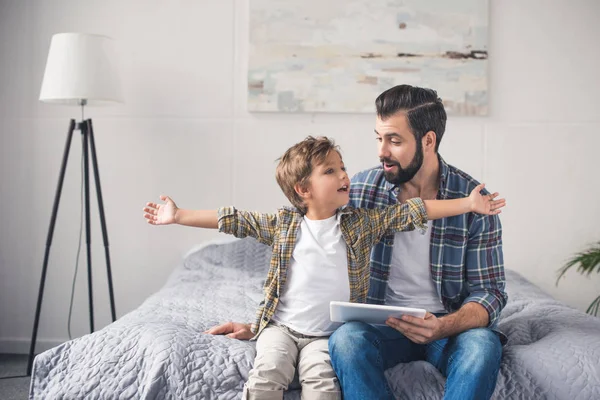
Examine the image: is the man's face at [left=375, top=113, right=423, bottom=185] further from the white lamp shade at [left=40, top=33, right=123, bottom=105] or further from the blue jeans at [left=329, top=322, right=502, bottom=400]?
the white lamp shade at [left=40, top=33, right=123, bottom=105]

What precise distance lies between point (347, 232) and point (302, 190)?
0.61ft

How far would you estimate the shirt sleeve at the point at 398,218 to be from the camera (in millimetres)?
1835

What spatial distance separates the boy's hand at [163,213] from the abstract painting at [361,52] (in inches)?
61.3

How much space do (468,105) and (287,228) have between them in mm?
1790

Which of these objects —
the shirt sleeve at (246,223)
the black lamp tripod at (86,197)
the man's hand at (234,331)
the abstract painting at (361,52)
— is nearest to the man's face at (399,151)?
the shirt sleeve at (246,223)

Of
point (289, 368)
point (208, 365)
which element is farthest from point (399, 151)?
point (208, 365)

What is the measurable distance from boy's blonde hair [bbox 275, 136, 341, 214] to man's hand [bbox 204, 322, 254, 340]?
402mm

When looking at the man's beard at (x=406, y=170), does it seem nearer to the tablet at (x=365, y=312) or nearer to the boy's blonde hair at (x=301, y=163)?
the boy's blonde hair at (x=301, y=163)

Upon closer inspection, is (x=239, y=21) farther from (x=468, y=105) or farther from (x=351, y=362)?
(x=351, y=362)

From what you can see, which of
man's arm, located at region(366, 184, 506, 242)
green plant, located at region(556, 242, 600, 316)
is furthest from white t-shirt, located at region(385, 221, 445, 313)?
green plant, located at region(556, 242, 600, 316)

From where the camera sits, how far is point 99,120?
3.49m

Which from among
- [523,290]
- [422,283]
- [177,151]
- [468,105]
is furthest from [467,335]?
[177,151]

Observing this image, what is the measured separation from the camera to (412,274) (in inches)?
77.5

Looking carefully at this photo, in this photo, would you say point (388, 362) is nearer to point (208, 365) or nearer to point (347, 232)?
point (347, 232)
